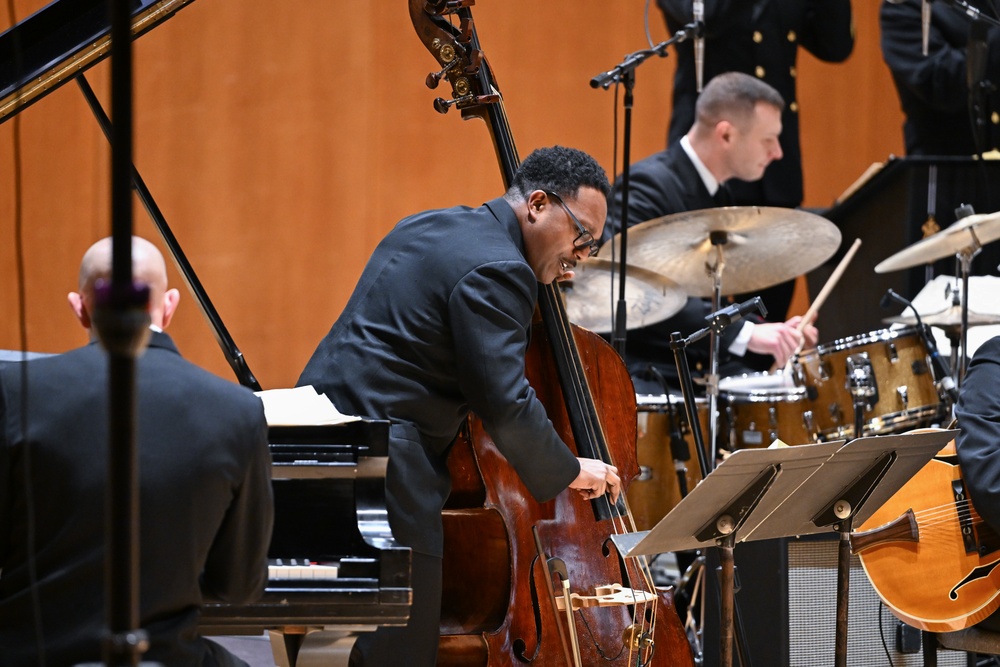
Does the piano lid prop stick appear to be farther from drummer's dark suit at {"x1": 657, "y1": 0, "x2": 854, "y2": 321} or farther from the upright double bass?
drummer's dark suit at {"x1": 657, "y1": 0, "x2": 854, "y2": 321}

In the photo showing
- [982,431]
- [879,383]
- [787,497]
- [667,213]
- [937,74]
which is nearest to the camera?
[787,497]

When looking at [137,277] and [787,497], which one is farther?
[787,497]

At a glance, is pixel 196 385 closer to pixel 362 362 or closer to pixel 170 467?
pixel 170 467

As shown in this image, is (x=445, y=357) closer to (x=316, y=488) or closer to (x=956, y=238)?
(x=316, y=488)

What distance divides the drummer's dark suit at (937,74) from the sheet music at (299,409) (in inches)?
159

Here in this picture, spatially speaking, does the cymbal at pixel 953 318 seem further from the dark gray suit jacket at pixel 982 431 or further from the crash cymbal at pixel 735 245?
the dark gray suit jacket at pixel 982 431

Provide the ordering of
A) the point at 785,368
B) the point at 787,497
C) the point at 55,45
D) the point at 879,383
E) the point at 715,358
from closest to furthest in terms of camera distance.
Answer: the point at 55,45 → the point at 787,497 → the point at 715,358 → the point at 879,383 → the point at 785,368

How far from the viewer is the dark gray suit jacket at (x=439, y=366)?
112 inches

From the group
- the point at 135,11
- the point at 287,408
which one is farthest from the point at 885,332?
the point at 135,11

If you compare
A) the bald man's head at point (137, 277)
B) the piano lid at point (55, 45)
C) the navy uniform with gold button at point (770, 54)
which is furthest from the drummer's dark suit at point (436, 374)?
the navy uniform with gold button at point (770, 54)

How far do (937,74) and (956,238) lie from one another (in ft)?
5.17

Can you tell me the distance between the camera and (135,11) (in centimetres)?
264

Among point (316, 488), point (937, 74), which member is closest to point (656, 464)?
point (316, 488)

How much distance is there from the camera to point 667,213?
526cm
